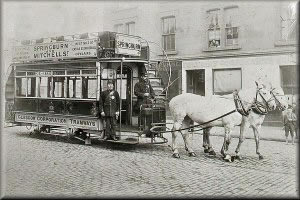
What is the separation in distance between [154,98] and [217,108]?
169cm

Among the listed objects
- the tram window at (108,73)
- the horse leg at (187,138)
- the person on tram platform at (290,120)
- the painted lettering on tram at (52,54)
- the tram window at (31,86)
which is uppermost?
the painted lettering on tram at (52,54)

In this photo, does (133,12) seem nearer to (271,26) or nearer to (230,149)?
(271,26)

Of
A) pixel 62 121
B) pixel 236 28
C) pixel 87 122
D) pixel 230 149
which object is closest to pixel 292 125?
pixel 230 149

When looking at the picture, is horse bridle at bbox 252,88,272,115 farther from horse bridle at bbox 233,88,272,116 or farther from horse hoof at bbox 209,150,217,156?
horse hoof at bbox 209,150,217,156

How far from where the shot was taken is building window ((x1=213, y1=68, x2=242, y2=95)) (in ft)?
18.8

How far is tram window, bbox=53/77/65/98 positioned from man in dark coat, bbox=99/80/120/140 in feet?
3.61

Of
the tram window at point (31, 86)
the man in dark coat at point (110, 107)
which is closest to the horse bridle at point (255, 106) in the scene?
the man in dark coat at point (110, 107)

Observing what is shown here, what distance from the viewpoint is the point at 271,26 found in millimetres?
5137

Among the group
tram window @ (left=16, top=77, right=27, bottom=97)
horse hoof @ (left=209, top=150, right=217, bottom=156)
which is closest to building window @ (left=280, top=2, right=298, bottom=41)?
horse hoof @ (left=209, top=150, right=217, bottom=156)

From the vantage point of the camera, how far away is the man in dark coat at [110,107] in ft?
23.8

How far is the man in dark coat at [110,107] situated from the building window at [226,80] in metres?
2.37

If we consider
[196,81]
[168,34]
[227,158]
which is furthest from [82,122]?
[227,158]

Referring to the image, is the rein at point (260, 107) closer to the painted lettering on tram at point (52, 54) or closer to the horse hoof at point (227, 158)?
the horse hoof at point (227, 158)

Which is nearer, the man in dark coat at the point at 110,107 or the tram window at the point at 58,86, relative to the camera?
the man in dark coat at the point at 110,107
